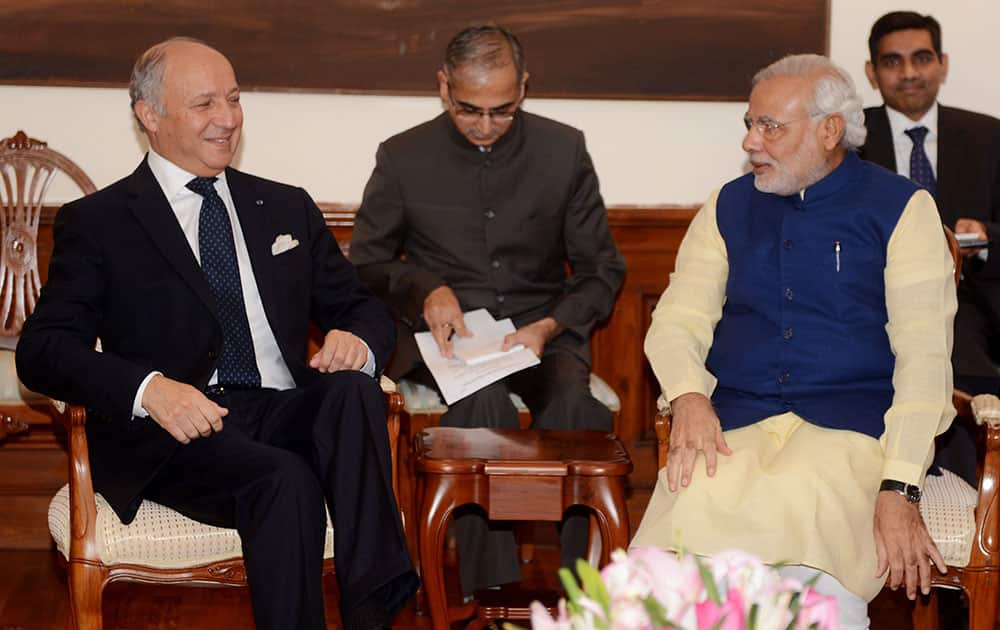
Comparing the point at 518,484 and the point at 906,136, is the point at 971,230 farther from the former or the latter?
the point at 518,484

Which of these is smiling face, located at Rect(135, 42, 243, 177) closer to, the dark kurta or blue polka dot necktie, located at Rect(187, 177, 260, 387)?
blue polka dot necktie, located at Rect(187, 177, 260, 387)

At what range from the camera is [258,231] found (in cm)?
338

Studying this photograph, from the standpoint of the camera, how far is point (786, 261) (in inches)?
124

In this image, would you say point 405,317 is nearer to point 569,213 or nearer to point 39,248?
point 569,213

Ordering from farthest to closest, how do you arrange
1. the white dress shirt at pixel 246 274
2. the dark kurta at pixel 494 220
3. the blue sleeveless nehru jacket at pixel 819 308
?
the dark kurta at pixel 494 220
the white dress shirt at pixel 246 274
the blue sleeveless nehru jacket at pixel 819 308

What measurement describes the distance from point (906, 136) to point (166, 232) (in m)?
2.48

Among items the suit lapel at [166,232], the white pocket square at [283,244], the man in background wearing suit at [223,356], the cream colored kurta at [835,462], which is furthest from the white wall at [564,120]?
the cream colored kurta at [835,462]

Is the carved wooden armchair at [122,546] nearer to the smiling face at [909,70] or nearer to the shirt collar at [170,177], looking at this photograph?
the shirt collar at [170,177]

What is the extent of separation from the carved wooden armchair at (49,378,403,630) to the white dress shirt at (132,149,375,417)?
1.57 feet

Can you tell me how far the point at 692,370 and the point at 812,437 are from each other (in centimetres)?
33

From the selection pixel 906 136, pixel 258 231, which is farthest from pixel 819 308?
pixel 906 136

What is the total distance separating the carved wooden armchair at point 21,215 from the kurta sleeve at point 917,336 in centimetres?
252

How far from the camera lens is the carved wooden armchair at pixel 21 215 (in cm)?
421

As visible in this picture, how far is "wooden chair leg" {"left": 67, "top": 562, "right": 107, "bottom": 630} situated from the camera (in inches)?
116
